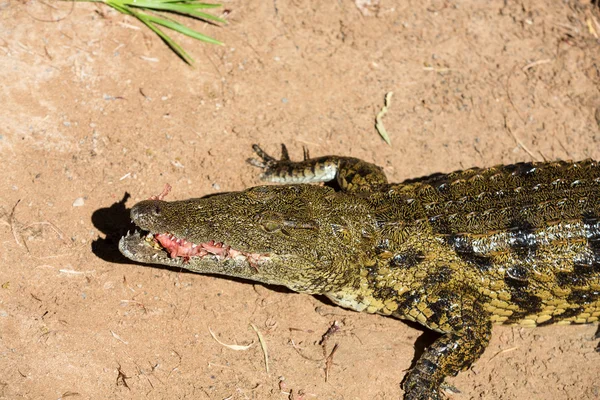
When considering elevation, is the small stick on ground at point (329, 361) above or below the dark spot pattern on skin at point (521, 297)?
below

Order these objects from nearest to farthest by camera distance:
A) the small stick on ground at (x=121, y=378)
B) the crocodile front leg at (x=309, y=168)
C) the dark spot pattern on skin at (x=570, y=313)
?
the small stick on ground at (x=121, y=378) → the dark spot pattern on skin at (x=570, y=313) → the crocodile front leg at (x=309, y=168)

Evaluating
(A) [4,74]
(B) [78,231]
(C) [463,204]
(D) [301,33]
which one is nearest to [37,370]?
(B) [78,231]

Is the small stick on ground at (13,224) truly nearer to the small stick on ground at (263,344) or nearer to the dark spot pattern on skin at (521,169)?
the small stick on ground at (263,344)

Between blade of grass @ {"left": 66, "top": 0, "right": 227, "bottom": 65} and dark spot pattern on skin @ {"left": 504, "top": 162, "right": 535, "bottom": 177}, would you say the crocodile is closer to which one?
dark spot pattern on skin @ {"left": 504, "top": 162, "right": 535, "bottom": 177}

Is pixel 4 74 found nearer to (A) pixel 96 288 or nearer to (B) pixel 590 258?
(A) pixel 96 288

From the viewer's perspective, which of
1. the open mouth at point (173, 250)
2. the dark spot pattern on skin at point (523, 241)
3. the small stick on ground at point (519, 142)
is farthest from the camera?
the small stick on ground at point (519, 142)

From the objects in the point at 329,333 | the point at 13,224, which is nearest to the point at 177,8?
the point at 13,224

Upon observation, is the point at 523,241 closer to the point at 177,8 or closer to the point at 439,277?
the point at 439,277

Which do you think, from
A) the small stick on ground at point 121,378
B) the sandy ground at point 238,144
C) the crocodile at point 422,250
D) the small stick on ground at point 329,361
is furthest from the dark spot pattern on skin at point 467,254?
the small stick on ground at point 121,378
